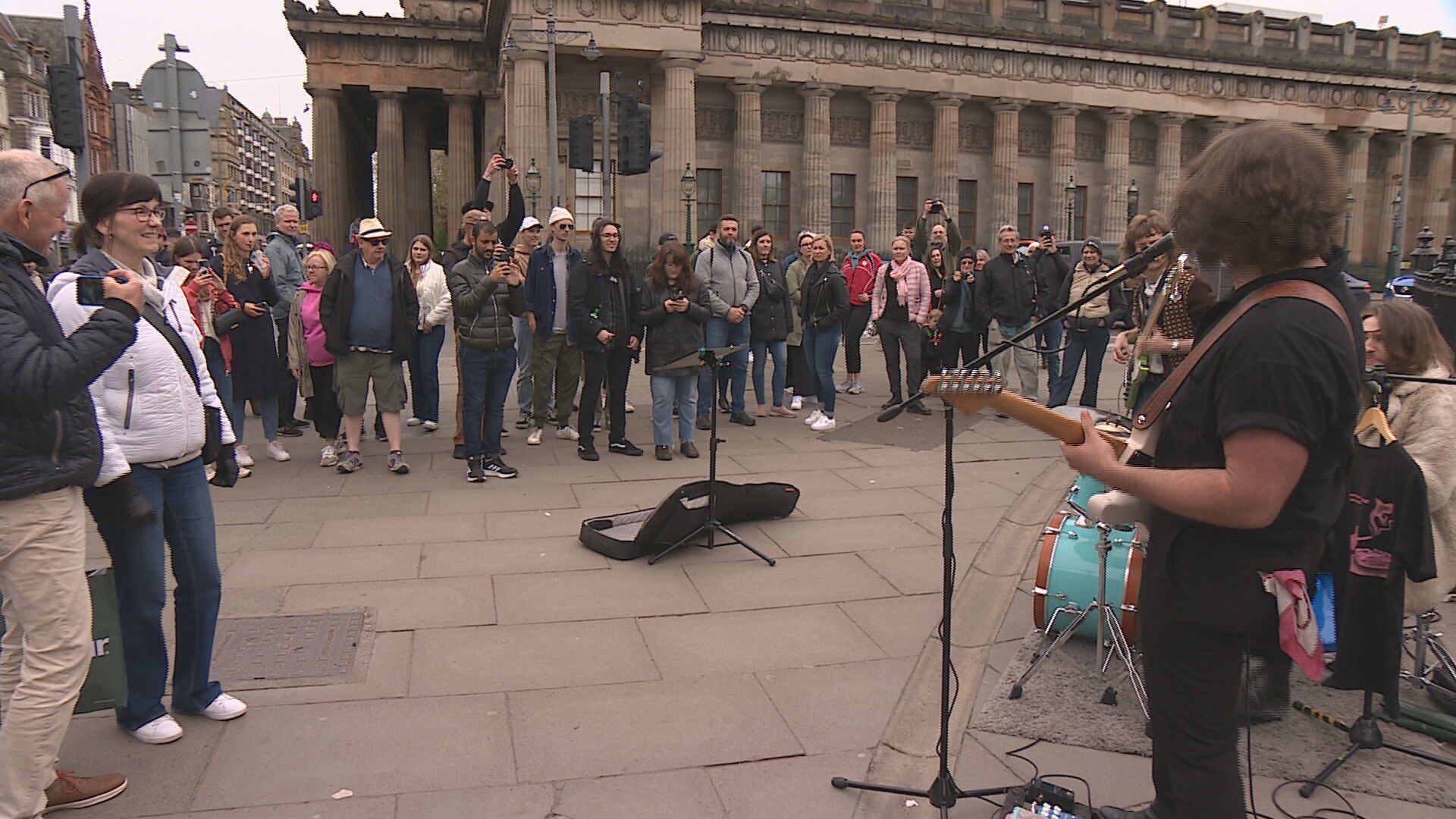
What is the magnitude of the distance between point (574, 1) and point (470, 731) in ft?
103

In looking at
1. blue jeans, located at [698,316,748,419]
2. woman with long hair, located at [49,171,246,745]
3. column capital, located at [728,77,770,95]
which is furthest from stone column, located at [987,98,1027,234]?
woman with long hair, located at [49,171,246,745]

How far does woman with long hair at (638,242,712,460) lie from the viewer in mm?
9438

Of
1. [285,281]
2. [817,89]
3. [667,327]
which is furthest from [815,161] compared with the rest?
[667,327]

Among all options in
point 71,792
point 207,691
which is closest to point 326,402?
point 207,691

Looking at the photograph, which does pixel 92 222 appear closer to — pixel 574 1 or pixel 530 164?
pixel 530 164

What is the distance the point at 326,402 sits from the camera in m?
9.34

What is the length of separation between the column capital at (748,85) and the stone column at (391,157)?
515 inches

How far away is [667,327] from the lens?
9.59 metres

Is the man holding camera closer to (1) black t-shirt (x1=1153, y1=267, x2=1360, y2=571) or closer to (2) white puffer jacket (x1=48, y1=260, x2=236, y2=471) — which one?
(2) white puffer jacket (x1=48, y1=260, x2=236, y2=471)

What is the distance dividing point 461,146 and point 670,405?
33.1m

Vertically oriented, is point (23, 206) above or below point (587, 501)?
above

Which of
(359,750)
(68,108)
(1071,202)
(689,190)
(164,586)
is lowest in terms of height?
(359,750)

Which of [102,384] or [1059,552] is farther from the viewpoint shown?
[1059,552]

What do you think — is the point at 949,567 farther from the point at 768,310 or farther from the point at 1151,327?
the point at 768,310
